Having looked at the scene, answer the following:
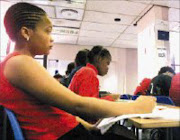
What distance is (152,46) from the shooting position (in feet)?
13.0

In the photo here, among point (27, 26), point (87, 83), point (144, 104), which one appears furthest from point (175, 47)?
point (27, 26)

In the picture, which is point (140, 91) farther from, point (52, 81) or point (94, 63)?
point (52, 81)

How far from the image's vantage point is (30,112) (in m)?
0.69

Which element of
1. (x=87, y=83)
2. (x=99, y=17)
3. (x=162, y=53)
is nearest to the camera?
(x=87, y=83)

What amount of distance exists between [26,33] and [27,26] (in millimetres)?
29

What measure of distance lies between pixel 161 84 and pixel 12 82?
2.25 meters

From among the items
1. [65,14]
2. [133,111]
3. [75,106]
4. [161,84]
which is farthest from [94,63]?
[65,14]

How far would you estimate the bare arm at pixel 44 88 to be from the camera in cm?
63

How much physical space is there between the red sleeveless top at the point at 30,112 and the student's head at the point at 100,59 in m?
0.97

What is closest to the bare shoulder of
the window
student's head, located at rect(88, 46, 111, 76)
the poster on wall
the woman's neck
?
the woman's neck

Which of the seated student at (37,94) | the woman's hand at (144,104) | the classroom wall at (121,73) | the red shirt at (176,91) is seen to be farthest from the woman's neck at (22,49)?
the classroom wall at (121,73)

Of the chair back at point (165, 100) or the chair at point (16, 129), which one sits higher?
the chair at point (16, 129)

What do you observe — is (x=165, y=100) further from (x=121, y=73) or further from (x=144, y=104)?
(x=121, y=73)

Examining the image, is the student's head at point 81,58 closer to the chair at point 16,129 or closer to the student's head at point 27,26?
the student's head at point 27,26
